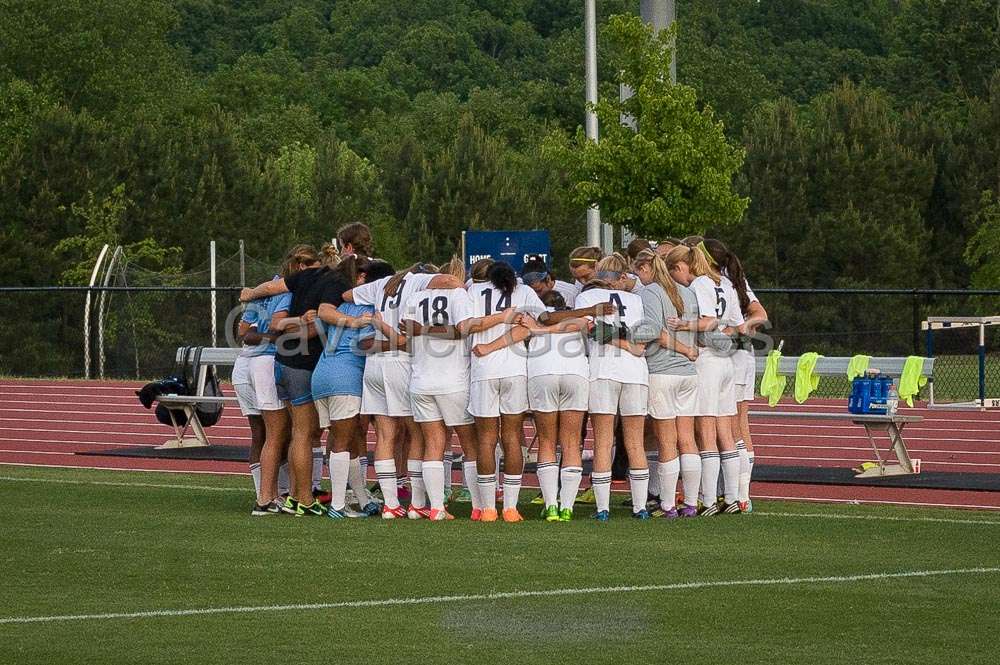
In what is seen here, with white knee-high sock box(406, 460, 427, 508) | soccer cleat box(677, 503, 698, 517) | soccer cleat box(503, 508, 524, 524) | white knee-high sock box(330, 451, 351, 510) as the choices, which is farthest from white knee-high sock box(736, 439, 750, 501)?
white knee-high sock box(330, 451, 351, 510)

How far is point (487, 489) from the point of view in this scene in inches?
465

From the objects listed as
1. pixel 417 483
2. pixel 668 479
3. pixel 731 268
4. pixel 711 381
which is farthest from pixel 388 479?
pixel 731 268

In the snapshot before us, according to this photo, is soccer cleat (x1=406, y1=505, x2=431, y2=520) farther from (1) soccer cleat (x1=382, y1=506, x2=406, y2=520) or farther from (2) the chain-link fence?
(2) the chain-link fence

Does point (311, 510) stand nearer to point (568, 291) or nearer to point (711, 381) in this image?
point (568, 291)

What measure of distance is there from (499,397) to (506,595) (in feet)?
10.6

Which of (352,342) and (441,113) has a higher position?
(441,113)

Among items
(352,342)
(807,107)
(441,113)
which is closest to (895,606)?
(352,342)

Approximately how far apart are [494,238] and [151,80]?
49.7 metres

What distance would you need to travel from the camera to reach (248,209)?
46531 mm

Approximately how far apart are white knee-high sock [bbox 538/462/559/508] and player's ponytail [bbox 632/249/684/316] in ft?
4.58

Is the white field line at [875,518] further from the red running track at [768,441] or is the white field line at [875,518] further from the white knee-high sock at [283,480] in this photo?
the white knee-high sock at [283,480]

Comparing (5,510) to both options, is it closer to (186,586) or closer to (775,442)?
(186,586)

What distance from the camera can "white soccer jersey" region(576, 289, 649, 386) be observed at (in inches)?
452

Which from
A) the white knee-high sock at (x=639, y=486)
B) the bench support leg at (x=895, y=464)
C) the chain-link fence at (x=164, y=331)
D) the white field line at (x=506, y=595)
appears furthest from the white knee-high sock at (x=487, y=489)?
the chain-link fence at (x=164, y=331)
